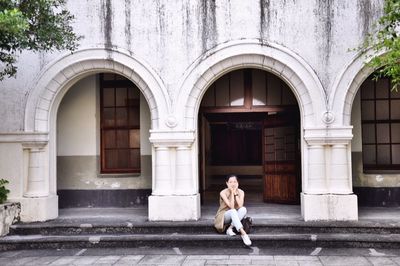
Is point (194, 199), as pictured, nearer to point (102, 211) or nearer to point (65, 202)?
point (102, 211)

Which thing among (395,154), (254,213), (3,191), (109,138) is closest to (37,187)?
(3,191)

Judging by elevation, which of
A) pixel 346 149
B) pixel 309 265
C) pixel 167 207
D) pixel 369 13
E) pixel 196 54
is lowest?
pixel 309 265

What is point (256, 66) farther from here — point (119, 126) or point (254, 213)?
point (119, 126)

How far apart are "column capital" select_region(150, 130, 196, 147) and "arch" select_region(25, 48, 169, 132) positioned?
255 mm

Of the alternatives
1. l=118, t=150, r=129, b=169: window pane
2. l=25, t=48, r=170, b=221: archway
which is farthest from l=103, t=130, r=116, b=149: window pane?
l=25, t=48, r=170, b=221: archway

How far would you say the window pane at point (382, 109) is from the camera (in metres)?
10.5

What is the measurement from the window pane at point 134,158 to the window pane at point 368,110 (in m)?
5.21

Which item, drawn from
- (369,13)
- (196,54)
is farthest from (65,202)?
(369,13)

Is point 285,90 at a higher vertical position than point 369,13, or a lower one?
lower

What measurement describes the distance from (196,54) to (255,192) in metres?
6.27

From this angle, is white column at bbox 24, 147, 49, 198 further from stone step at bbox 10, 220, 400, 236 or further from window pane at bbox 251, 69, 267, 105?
window pane at bbox 251, 69, 267, 105

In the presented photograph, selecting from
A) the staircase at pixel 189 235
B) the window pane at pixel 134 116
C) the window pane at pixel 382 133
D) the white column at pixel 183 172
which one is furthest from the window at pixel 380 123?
the window pane at pixel 134 116

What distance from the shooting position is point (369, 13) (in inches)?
338

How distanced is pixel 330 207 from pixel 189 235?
2.62 m
